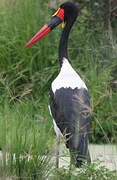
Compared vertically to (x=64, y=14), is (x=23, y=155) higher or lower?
lower

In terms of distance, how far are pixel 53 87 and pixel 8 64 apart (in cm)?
235

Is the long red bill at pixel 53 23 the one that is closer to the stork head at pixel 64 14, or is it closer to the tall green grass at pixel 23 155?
the stork head at pixel 64 14

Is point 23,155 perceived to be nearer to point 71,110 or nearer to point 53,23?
point 71,110

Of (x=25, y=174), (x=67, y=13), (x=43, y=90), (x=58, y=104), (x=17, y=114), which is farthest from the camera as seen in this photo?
(x=43, y=90)

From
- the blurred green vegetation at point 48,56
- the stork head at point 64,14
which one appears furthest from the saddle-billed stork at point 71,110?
the blurred green vegetation at point 48,56

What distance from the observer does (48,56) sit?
944cm

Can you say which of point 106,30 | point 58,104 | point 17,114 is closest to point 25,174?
point 17,114

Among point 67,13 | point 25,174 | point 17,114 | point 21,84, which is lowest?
point 25,174

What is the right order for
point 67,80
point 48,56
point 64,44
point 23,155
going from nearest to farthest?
point 23,155 → point 67,80 → point 64,44 → point 48,56

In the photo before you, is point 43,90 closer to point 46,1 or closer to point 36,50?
point 36,50

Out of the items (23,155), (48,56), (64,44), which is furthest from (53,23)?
(23,155)

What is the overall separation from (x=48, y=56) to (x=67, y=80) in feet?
7.88

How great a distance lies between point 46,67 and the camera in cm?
938

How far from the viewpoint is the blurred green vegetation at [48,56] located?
8422 mm
